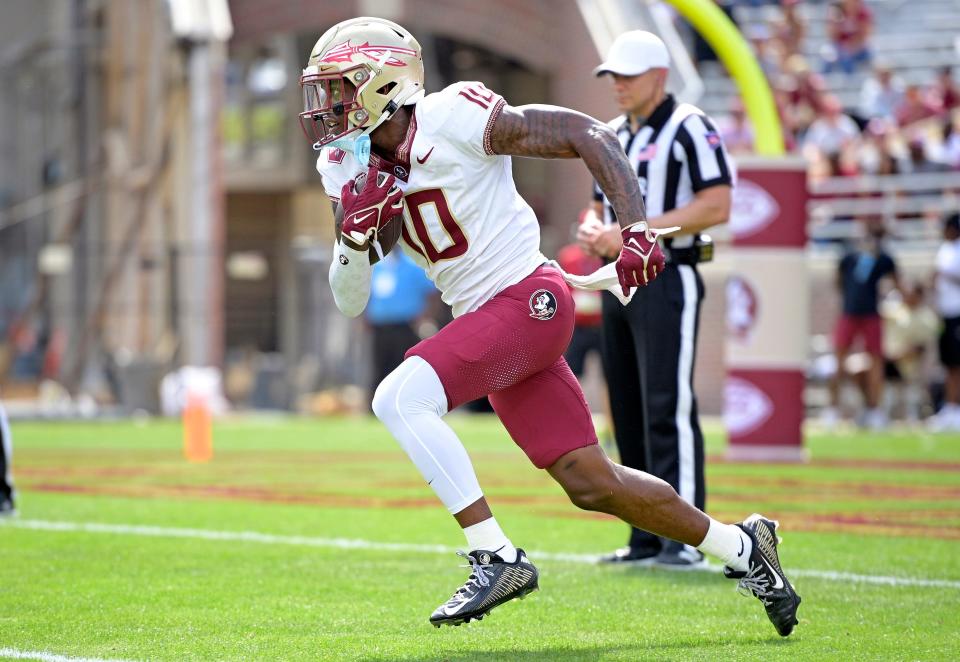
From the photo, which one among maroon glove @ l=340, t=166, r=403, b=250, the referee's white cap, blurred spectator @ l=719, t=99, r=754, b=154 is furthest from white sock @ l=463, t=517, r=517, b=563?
blurred spectator @ l=719, t=99, r=754, b=154

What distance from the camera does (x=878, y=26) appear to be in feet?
79.8

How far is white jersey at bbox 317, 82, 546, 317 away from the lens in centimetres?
499

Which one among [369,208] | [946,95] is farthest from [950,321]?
[369,208]

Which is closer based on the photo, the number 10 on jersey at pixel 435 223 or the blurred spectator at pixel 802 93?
the number 10 on jersey at pixel 435 223

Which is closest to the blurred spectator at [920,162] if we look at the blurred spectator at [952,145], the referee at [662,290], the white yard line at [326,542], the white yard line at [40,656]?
the blurred spectator at [952,145]

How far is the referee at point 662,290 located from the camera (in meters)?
6.77

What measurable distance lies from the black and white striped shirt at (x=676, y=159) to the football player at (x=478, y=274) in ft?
5.95

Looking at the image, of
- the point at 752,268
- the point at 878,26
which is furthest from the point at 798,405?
the point at 878,26

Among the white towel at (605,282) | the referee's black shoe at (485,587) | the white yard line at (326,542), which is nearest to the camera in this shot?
the referee's black shoe at (485,587)

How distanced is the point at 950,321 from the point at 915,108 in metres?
4.72

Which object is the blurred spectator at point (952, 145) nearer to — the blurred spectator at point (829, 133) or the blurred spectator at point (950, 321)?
the blurred spectator at point (829, 133)

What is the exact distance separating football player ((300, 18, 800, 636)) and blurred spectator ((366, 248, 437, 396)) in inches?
517

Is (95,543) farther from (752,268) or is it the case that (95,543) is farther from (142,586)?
(752,268)

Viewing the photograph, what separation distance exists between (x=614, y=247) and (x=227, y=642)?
2.44 metres
